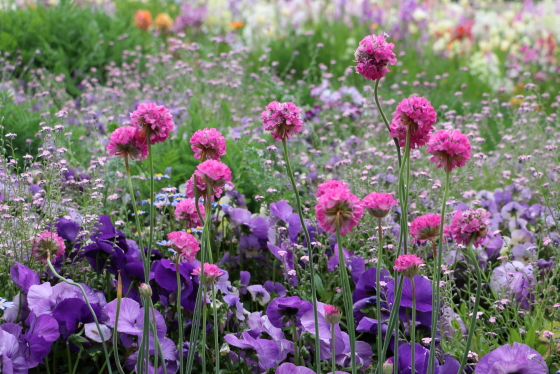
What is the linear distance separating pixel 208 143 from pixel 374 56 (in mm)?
380

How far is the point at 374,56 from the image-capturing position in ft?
3.80

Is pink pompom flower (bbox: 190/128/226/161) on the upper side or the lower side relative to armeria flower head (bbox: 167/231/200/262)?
upper

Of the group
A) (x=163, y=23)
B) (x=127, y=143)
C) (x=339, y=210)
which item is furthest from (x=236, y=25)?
(x=339, y=210)

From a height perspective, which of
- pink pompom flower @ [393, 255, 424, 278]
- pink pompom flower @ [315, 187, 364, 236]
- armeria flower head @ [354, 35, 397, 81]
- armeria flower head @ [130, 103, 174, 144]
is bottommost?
pink pompom flower @ [393, 255, 424, 278]

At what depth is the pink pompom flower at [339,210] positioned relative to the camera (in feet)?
3.25

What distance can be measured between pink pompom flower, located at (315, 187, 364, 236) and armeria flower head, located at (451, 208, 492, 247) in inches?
8.6

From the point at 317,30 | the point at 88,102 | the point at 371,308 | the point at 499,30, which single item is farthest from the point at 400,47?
the point at 371,308

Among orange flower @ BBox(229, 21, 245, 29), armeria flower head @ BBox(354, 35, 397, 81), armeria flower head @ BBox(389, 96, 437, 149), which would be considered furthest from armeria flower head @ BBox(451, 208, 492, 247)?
orange flower @ BBox(229, 21, 245, 29)

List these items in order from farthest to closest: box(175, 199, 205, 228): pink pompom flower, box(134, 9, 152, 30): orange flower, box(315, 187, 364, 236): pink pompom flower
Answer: box(134, 9, 152, 30): orange flower, box(175, 199, 205, 228): pink pompom flower, box(315, 187, 364, 236): pink pompom flower

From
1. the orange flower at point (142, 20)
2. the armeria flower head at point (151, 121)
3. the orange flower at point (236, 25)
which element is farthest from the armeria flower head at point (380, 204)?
the orange flower at point (142, 20)

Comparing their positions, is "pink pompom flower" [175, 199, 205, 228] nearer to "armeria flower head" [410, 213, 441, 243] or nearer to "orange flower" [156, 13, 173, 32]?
"armeria flower head" [410, 213, 441, 243]

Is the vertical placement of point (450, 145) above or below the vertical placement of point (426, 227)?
above

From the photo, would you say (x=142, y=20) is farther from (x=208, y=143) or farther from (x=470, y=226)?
(x=470, y=226)

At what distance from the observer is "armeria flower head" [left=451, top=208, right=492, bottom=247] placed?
3.52 feet
